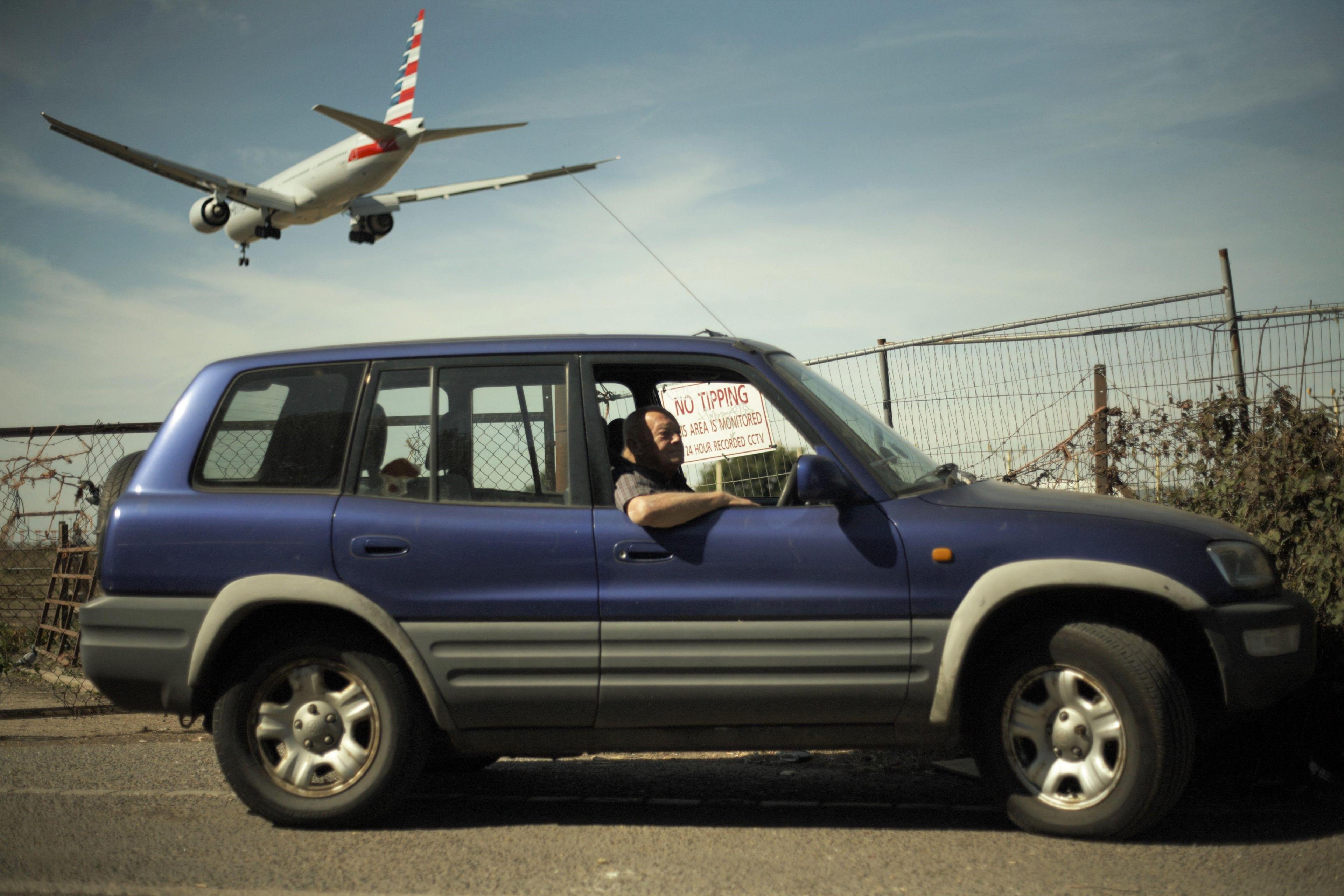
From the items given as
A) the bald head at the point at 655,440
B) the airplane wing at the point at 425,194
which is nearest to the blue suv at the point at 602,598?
the bald head at the point at 655,440

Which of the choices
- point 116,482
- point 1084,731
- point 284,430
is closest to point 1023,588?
point 1084,731

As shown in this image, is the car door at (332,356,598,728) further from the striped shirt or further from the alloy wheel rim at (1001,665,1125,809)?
the alloy wheel rim at (1001,665,1125,809)

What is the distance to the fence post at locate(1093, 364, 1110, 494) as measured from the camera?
24.5ft

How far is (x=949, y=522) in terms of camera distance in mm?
3975

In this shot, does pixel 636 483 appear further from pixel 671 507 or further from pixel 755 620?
pixel 755 620

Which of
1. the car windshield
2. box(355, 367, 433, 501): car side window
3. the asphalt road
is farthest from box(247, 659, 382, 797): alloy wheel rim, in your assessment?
the car windshield

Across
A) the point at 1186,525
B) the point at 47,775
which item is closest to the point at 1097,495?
the point at 1186,525

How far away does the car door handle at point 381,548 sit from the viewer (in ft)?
13.7

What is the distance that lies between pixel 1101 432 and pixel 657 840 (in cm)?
490

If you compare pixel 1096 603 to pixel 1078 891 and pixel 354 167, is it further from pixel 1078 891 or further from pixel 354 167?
pixel 354 167

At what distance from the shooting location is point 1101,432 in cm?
Answer: 762

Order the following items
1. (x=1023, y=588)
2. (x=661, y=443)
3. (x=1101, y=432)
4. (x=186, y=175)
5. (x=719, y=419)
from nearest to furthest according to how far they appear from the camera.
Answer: (x=1023, y=588) < (x=661, y=443) < (x=719, y=419) < (x=1101, y=432) < (x=186, y=175)

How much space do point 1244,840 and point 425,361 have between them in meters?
3.60

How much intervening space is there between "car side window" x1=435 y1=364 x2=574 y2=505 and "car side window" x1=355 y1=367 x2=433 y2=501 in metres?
0.06
